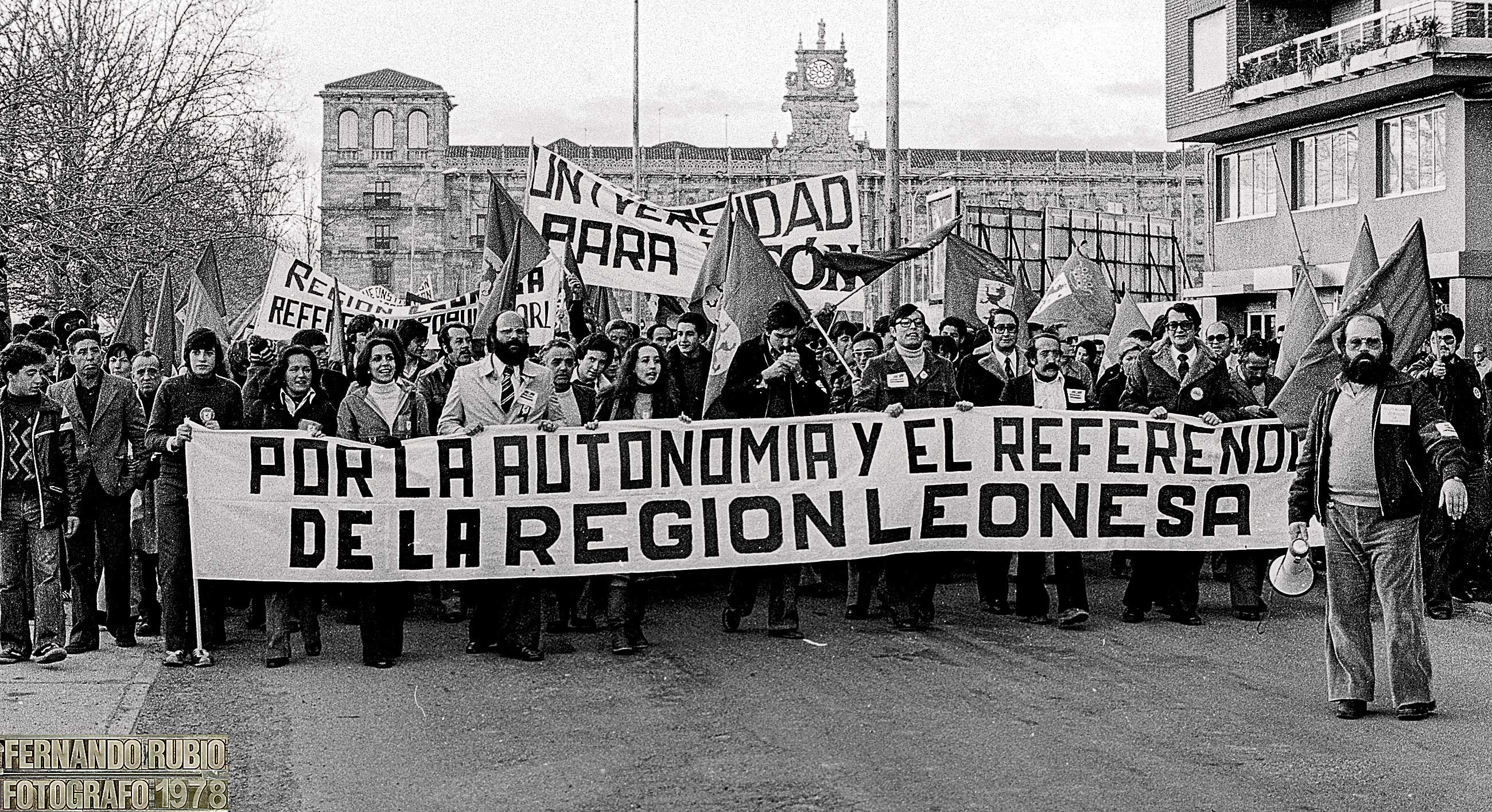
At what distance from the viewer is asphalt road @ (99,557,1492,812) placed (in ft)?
20.9

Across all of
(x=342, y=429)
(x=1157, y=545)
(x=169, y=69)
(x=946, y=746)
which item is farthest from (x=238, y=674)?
(x=169, y=69)

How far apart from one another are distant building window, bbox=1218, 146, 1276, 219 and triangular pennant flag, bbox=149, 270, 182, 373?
24942 millimetres

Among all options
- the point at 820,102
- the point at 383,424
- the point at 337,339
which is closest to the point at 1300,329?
the point at 383,424

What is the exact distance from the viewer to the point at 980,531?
1011cm

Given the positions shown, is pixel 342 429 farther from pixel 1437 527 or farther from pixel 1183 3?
pixel 1183 3

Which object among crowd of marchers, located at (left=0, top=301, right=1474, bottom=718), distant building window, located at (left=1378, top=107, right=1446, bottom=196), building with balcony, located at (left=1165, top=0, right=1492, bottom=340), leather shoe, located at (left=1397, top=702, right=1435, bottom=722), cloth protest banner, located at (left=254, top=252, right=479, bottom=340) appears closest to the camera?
leather shoe, located at (left=1397, top=702, right=1435, bottom=722)

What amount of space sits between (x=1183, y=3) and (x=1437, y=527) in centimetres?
3005

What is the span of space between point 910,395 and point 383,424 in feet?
9.84

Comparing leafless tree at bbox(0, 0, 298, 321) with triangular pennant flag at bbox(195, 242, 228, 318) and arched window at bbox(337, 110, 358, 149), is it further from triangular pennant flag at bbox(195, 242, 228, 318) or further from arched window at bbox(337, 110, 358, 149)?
arched window at bbox(337, 110, 358, 149)

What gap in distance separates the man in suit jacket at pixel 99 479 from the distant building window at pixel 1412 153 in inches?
1019

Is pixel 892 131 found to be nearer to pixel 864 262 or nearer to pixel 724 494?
pixel 864 262

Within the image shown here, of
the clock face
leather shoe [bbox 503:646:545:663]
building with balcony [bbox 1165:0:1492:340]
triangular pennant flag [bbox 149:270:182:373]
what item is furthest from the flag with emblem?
the clock face

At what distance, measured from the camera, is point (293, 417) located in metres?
9.45

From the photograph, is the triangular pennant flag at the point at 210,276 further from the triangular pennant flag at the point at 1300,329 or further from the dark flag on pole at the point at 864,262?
the triangular pennant flag at the point at 1300,329
